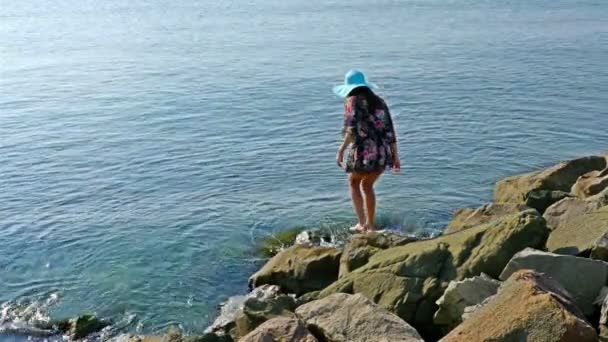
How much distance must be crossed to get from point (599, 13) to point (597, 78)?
2101 cm

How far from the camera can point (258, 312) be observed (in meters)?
7.86

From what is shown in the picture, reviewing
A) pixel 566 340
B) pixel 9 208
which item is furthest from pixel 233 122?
pixel 566 340

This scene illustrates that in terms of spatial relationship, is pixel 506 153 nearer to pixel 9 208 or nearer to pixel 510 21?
pixel 9 208

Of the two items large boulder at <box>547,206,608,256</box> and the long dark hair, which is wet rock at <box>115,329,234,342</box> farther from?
the long dark hair

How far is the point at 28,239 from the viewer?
42.8ft

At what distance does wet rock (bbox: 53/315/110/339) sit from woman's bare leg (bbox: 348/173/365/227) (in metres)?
4.02

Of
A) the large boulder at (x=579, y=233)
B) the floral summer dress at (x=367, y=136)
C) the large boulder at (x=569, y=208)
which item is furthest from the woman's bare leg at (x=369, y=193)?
the large boulder at (x=579, y=233)

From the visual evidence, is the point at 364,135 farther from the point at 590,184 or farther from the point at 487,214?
the point at 590,184

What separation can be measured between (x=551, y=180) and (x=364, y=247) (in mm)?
4294

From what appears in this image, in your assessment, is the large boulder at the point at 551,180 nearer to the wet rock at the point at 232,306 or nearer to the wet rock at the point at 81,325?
the wet rock at the point at 232,306

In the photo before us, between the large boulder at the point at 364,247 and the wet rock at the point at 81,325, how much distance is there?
327 cm

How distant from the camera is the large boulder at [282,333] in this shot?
681cm

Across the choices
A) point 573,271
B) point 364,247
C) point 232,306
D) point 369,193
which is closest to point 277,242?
point 369,193

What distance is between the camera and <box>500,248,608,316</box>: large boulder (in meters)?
7.02
